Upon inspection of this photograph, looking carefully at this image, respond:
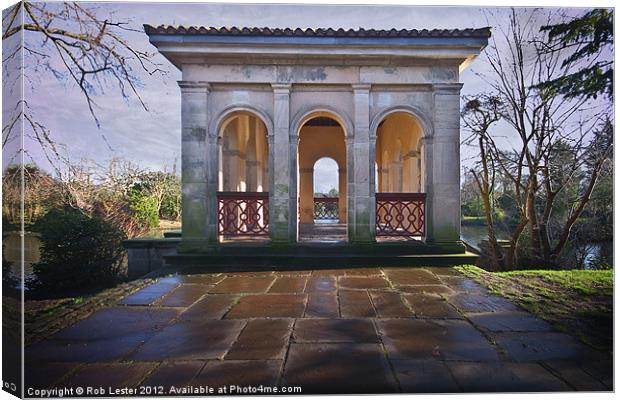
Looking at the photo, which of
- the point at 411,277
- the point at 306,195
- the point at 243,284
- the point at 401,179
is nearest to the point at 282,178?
the point at 243,284

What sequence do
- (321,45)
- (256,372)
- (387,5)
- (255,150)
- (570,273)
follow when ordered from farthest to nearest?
1. (255,150)
2. (321,45)
3. (570,273)
4. (387,5)
5. (256,372)

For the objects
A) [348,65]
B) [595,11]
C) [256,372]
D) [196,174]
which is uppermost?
[348,65]

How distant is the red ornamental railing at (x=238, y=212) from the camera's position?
5977 millimetres

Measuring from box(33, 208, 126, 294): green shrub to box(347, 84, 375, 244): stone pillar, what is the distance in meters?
4.27

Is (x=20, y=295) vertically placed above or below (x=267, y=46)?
below

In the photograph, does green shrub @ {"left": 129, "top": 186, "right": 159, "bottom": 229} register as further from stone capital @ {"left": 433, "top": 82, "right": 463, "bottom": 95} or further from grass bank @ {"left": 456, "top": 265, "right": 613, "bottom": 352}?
grass bank @ {"left": 456, "top": 265, "right": 613, "bottom": 352}

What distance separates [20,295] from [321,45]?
524 cm

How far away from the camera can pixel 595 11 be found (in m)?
3.01

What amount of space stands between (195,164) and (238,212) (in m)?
1.22

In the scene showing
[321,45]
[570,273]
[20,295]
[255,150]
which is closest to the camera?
[20,295]

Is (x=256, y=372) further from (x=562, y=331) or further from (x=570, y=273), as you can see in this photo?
(x=570, y=273)

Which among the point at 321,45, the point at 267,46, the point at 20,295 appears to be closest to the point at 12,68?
the point at 20,295

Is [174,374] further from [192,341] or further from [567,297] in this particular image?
[567,297]

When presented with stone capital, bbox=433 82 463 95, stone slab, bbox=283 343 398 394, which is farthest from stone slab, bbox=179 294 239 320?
stone capital, bbox=433 82 463 95
